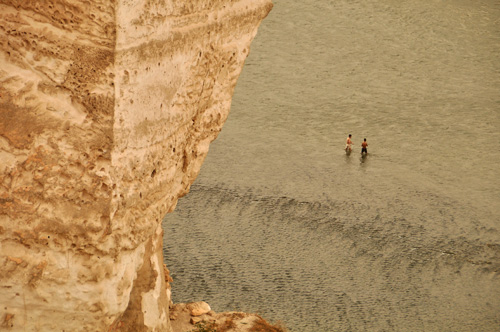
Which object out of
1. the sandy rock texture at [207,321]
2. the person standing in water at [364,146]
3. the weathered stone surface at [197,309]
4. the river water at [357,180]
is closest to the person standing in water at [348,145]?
the river water at [357,180]

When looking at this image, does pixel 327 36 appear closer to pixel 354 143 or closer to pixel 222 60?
pixel 354 143

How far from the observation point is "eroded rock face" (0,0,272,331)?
3.79 meters

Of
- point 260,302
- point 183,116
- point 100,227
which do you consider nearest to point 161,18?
point 183,116

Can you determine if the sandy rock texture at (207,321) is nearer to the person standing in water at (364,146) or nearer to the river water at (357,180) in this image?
the river water at (357,180)

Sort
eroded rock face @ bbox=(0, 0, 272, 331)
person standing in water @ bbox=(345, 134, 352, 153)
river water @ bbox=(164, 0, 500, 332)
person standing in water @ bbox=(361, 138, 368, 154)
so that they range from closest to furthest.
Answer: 1. eroded rock face @ bbox=(0, 0, 272, 331)
2. river water @ bbox=(164, 0, 500, 332)
3. person standing in water @ bbox=(361, 138, 368, 154)
4. person standing in water @ bbox=(345, 134, 352, 153)

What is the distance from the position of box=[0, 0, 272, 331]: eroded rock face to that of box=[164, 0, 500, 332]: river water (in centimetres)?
581

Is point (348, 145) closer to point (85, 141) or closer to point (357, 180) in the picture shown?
point (357, 180)

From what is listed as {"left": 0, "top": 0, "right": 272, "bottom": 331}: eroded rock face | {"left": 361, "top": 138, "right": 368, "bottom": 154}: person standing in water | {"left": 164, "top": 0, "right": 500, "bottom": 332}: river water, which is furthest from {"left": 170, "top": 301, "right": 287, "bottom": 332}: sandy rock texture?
{"left": 361, "top": 138, "right": 368, "bottom": 154}: person standing in water

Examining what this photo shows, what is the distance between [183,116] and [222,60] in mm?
837

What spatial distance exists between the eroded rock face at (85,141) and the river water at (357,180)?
5.81 m

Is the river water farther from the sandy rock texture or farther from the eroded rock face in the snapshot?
the eroded rock face

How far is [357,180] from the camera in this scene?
551 inches

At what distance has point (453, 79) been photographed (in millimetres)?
17469

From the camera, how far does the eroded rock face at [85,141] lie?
379 cm
